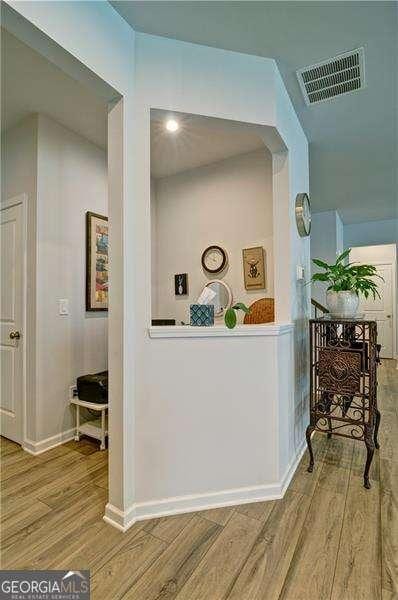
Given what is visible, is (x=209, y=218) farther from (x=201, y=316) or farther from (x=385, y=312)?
(x=385, y=312)

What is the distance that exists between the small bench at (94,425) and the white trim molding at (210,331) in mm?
1143

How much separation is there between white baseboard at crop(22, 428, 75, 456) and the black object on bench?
362mm

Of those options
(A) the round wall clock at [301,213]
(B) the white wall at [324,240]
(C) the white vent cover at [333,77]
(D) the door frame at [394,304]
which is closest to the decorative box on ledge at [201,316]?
(A) the round wall clock at [301,213]

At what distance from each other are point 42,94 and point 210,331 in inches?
83.2

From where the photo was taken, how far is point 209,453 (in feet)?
5.84

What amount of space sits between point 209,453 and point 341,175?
11.5ft

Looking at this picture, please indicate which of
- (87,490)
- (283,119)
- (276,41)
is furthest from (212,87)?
(87,490)

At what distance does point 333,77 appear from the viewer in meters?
2.03

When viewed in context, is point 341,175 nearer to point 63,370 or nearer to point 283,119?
point 283,119

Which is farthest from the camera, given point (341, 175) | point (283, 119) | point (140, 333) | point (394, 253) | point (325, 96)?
point (394, 253)

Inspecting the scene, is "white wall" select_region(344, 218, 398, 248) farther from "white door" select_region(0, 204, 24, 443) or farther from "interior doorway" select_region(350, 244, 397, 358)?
"white door" select_region(0, 204, 24, 443)

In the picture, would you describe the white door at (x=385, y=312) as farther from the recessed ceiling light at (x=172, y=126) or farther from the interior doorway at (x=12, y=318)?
the interior doorway at (x=12, y=318)

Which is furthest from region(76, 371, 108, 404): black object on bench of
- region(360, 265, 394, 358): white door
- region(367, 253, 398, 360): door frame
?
region(367, 253, 398, 360): door frame

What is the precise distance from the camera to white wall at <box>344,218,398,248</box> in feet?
19.5
